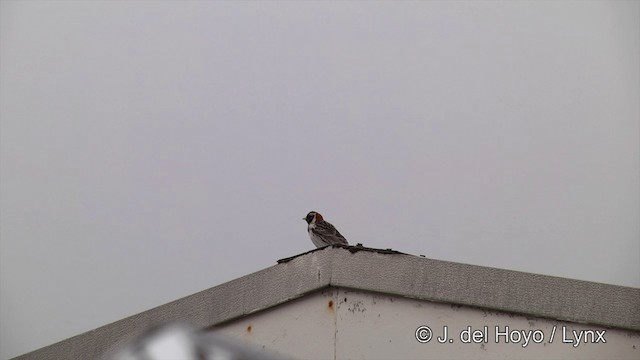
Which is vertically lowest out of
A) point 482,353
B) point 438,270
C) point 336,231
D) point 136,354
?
point 136,354

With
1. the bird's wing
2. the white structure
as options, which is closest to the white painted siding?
the white structure

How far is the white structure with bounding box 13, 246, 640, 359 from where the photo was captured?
7.17 meters

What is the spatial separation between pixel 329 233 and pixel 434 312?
4.64 metres

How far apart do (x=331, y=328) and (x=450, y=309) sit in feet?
2.72

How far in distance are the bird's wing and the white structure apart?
427 cm

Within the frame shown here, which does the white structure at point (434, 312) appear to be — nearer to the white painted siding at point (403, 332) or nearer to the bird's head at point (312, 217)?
the white painted siding at point (403, 332)

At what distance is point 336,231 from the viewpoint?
11883 mm

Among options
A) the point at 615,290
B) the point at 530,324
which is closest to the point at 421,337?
the point at 530,324

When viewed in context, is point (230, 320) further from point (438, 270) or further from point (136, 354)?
point (136, 354)

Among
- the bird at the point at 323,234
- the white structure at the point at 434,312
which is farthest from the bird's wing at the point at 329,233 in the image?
the white structure at the point at 434,312

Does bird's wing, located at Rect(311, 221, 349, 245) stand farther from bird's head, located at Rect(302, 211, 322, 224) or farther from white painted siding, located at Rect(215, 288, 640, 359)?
white painted siding, located at Rect(215, 288, 640, 359)

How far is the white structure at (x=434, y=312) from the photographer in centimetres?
717

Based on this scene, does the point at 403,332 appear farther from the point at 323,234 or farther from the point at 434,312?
the point at 323,234

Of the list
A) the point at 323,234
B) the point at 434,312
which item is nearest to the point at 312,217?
the point at 323,234
